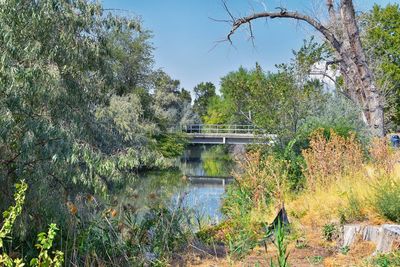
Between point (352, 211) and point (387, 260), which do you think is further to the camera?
point (352, 211)

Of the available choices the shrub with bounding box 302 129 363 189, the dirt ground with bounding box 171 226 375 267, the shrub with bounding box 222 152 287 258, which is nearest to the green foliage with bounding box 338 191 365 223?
the dirt ground with bounding box 171 226 375 267

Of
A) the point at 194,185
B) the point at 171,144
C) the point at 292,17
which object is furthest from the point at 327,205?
the point at 171,144

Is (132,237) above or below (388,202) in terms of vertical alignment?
below

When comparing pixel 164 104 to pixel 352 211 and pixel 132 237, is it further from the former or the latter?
pixel 132 237

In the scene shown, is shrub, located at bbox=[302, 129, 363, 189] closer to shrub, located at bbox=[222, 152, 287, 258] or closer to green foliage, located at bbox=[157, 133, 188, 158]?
shrub, located at bbox=[222, 152, 287, 258]

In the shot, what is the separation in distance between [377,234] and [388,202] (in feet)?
1.62

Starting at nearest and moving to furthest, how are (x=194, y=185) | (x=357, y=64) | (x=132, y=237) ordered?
(x=132, y=237) → (x=357, y=64) → (x=194, y=185)

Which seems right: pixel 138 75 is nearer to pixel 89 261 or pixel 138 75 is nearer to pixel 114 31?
pixel 114 31

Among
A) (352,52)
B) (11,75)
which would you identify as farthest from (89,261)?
(352,52)

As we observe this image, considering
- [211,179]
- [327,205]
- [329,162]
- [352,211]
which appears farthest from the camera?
[211,179]

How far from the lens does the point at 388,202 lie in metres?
5.38

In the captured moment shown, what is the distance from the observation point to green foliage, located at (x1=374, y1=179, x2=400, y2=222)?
5352 mm

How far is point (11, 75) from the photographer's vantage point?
478 cm

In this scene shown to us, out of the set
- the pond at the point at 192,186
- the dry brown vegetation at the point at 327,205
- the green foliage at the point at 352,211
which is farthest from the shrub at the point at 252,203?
the green foliage at the point at 352,211
